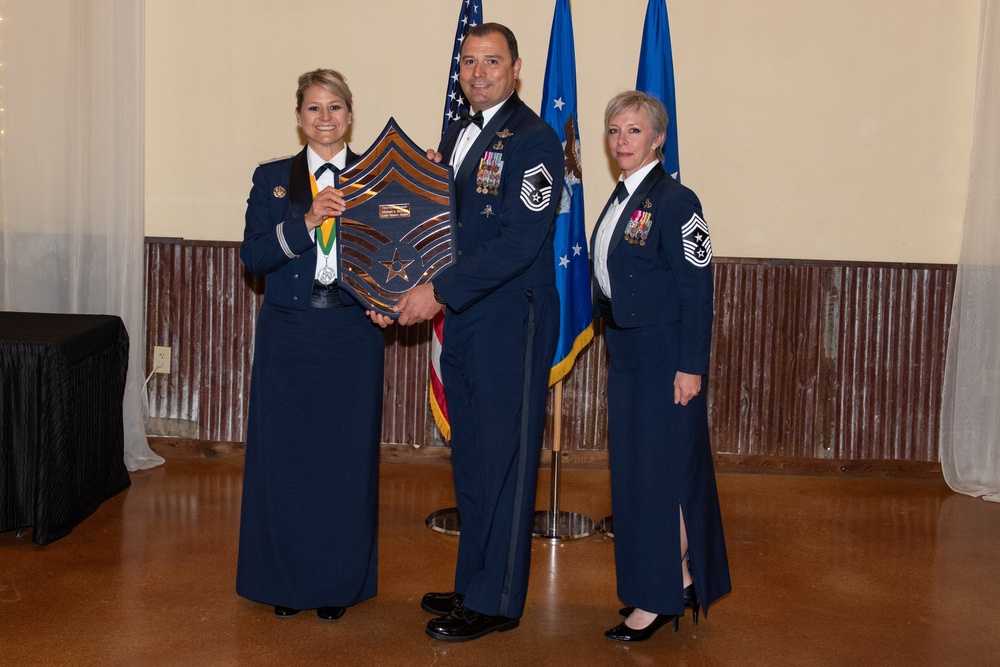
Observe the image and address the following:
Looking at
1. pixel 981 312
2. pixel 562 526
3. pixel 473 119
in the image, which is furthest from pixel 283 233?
pixel 981 312

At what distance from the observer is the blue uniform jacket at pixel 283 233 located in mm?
2926

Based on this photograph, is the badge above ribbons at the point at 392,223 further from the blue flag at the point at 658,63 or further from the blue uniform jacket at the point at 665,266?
the blue flag at the point at 658,63

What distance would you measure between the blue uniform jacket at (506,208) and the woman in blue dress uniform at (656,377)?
231mm

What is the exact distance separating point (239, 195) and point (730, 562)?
116 inches

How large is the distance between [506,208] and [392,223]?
325mm

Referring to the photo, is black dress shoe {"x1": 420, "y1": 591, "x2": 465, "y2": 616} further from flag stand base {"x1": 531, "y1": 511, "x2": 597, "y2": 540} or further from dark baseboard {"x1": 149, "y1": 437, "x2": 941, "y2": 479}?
dark baseboard {"x1": 149, "y1": 437, "x2": 941, "y2": 479}

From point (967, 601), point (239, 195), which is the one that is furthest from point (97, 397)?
point (967, 601)

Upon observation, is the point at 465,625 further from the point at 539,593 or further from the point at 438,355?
the point at 438,355

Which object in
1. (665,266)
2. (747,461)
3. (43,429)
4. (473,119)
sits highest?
(473,119)

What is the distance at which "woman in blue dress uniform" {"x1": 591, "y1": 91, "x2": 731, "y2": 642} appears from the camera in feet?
9.43

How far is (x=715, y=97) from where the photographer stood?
198 inches

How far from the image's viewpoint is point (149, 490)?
4.45 meters

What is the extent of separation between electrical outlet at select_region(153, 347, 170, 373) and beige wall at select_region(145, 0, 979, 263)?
60 cm

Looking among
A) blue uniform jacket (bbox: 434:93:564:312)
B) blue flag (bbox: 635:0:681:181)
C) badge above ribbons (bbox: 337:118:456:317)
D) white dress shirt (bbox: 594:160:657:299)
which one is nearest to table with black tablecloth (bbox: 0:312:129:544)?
badge above ribbons (bbox: 337:118:456:317)
